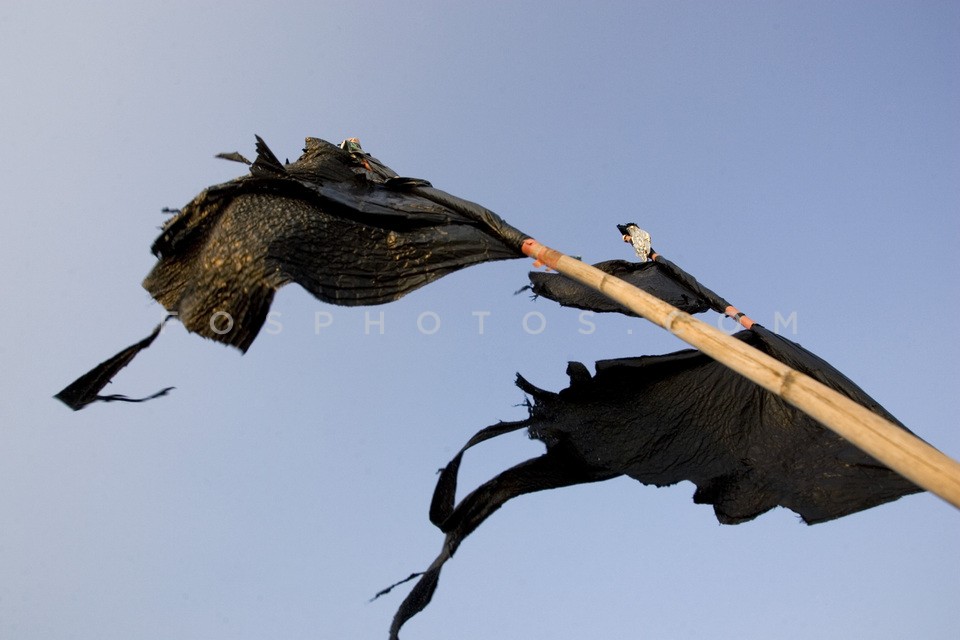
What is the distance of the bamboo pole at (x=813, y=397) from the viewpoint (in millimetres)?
2207

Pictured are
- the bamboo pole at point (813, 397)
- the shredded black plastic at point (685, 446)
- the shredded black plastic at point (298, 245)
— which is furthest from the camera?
the shredded black plastic at point (685, 446)

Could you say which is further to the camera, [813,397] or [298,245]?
[298,245]

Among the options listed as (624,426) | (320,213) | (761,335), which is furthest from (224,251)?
(761,335)

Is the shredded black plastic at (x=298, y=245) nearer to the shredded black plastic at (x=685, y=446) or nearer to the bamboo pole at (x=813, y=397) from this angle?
the bamboo pole at (x=813, y=397)

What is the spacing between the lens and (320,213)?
4.07 m

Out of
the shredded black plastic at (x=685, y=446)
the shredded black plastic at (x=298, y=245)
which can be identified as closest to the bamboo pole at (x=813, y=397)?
the shredded black plastic at (x=298, y=245)

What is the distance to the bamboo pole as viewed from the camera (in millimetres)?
2207

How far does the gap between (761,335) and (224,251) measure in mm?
3223

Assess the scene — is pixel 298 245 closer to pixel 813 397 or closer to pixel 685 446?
pixel 813 397

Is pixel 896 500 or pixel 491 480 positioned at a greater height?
pixel 896 500

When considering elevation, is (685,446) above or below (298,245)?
below

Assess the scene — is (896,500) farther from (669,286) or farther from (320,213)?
(320,213)

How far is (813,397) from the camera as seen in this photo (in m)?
2.55

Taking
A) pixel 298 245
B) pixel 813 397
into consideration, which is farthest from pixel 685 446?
pixel 298 245
